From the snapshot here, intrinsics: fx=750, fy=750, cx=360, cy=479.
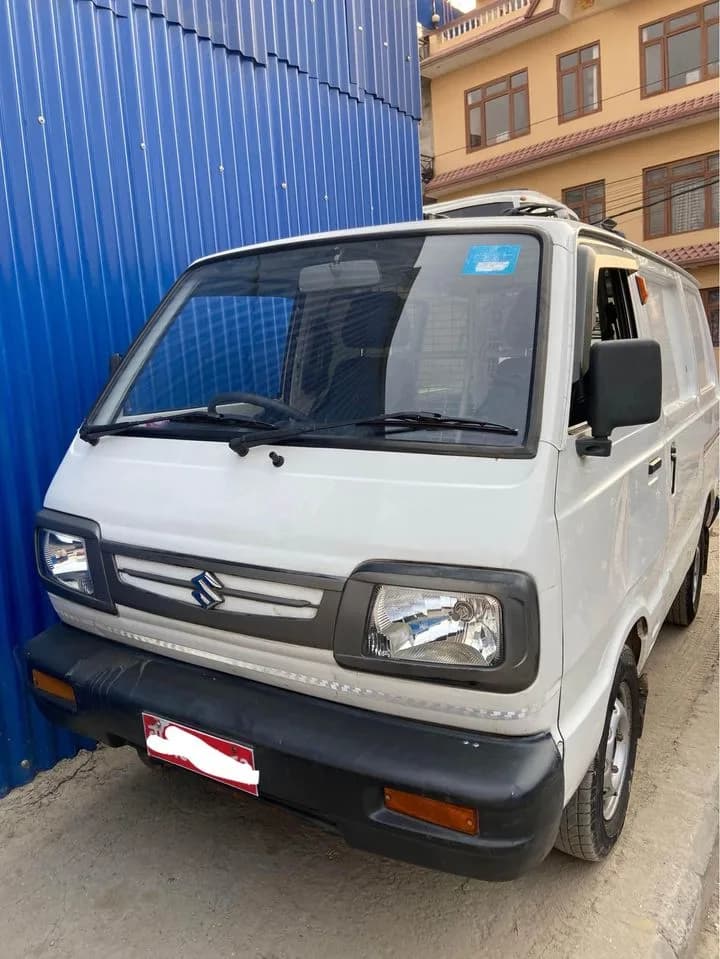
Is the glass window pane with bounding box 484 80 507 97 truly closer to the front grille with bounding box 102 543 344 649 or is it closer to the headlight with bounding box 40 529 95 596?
the headlight with bounding box 40 529 95 596

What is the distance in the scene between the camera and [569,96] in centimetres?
2247

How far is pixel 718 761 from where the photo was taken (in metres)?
3.27

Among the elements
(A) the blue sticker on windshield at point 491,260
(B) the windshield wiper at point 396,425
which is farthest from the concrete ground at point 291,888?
(A) the blue sticker on windshield at point 491,260

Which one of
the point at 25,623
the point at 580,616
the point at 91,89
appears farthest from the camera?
the point at 91,89

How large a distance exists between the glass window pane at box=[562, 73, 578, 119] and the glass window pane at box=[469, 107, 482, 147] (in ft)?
9.29

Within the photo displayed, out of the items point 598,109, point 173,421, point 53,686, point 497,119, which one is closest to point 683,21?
point 598,109

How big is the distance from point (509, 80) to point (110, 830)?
25.3 meters

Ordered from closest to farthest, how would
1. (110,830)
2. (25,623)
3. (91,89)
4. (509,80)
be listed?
(110,830) → (25,623) → (91,89) → (509,80)

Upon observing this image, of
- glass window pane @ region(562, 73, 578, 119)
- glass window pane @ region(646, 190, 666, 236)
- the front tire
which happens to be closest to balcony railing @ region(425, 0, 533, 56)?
glass window pane @ region(562, 73, 578, 119)

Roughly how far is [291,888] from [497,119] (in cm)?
2535

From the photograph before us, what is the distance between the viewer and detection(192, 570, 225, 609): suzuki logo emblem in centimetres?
216

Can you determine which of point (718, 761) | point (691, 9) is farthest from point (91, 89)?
point (691, 9)

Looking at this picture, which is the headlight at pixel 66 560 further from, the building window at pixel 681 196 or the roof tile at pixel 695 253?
the building window at pixel 681 196

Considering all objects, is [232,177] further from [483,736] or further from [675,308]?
[483,736]
